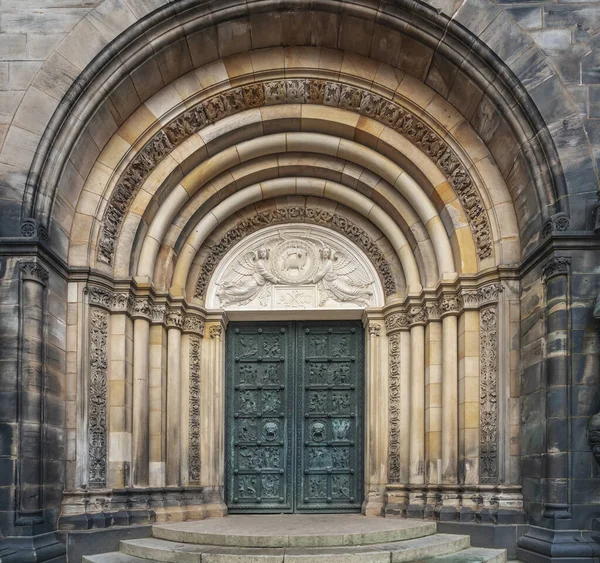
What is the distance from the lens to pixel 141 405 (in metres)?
9.97

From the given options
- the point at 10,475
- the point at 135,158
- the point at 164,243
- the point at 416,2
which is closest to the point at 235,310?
the point at 164,243

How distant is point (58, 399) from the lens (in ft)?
29.5

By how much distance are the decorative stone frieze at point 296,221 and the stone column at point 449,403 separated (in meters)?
1.18

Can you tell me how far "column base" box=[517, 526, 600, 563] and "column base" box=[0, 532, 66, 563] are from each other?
5.10 metres

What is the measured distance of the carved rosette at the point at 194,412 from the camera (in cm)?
1070

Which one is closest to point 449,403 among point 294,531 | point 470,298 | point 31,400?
point 470,298

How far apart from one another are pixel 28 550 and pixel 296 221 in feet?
18.6

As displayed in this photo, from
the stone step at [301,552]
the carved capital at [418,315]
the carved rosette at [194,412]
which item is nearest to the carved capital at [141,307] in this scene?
the carved rosette at [194,412]

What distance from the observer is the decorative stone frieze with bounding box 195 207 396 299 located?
11.2m

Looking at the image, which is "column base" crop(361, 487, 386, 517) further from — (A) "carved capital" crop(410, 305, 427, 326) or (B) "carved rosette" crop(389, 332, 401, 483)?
(A) "carved capital" crop(410, 305, 427, 326)

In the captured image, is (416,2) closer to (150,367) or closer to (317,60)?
(317,60)

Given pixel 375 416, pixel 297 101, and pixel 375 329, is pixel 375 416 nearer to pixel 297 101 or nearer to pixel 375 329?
pixel 375 329

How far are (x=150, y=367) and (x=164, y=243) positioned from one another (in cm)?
166

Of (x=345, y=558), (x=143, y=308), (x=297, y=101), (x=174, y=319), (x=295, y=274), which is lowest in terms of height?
(x=345, y=558)
